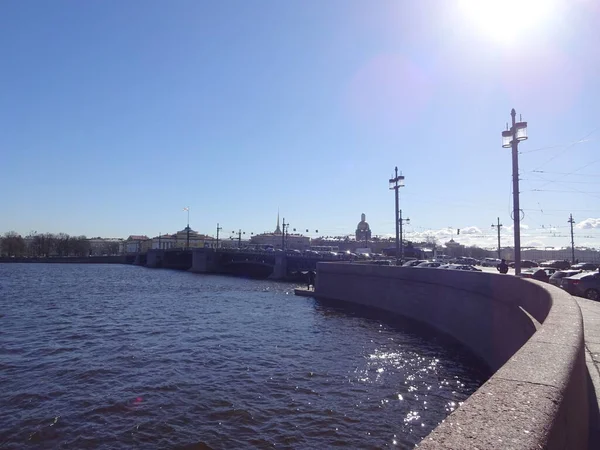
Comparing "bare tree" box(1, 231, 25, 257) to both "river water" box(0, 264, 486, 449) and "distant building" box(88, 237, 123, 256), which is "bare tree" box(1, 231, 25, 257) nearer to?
"distant building" box(88, 237, 123, 256)

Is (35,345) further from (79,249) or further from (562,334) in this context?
(79,249)

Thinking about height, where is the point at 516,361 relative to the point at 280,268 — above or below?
above

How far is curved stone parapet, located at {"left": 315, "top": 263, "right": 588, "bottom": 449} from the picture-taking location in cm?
262

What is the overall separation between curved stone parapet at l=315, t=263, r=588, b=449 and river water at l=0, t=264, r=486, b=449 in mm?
1538

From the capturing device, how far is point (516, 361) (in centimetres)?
407

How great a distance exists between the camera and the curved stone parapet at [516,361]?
2.62 meters

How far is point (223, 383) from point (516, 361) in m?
10.1

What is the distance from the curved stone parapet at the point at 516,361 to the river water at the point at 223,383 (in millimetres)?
1538

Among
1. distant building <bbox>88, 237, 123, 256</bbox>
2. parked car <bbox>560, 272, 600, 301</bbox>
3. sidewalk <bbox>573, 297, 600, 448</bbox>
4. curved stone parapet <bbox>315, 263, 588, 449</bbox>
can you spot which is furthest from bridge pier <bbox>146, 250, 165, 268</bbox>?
sidewalk <bbox>573, 297, 600, 448</bbox>

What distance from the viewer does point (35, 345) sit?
57.5ft

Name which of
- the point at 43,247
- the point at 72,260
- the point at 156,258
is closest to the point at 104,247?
the point at 43,247

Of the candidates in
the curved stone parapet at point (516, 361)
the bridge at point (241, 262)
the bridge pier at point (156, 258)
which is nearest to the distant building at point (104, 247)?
the bridge at point (241, 262)

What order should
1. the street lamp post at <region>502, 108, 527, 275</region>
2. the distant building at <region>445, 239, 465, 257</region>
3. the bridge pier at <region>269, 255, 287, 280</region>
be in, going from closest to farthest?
the street lamp post at <region>502, 108, 527, 275</region>
the bridge pier at <region>269, 255, 287, 280</region>
the distant building at <region>445, 239, 465, 257</region>

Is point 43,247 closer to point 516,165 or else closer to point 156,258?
point 156,258
